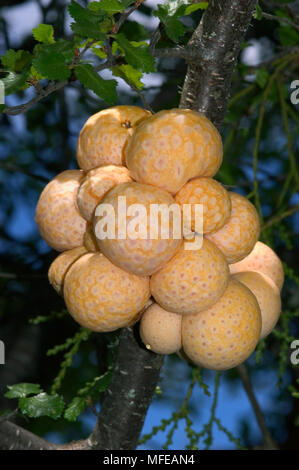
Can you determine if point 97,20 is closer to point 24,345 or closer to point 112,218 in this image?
point 112,218

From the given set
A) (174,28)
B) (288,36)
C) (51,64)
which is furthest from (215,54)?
(288,36)

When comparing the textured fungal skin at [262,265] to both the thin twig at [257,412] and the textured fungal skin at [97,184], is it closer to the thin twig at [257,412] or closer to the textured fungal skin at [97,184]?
the textured fungal skin at [97,184]

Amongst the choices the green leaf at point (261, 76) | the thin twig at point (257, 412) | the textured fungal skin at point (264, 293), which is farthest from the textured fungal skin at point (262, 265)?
the green leaf at point (261, 76)

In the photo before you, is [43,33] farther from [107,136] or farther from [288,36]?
[288,36]

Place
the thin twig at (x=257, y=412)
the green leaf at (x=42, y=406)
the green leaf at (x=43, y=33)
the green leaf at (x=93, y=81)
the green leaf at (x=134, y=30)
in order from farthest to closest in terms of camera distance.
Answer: the thin twig at (x=257, y=412)
the green leaf at (x=134, y=30)
the green leaf at (x=42, y=406)
the green leaf at (x=43, y=33)
the green leaf at (x=93, y=81)

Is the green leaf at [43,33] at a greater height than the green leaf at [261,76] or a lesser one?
greater

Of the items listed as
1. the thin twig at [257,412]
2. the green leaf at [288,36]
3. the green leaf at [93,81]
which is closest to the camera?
the green leaf at [93,81]
